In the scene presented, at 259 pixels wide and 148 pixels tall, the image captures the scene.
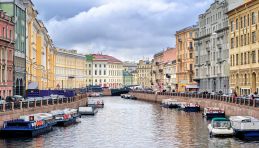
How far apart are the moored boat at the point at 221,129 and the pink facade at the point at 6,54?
110ft

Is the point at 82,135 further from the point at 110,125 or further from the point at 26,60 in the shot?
the point at 26,60

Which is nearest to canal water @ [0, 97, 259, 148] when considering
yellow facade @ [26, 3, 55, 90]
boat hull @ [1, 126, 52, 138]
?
boat hull @ [1, 126, 52, 138]

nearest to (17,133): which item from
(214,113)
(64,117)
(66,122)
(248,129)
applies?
(66,122)

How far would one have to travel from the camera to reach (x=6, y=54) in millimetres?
77938

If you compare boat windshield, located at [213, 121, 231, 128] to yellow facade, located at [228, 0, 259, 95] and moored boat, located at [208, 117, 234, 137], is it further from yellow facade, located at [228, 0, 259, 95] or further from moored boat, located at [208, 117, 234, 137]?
yellow facade, located at [228, 0, 259, 95]

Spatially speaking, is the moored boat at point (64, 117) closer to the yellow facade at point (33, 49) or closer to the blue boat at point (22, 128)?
the blue boat at point (22, 128)

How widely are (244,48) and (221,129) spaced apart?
42426mm

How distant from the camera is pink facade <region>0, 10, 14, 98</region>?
7600cm

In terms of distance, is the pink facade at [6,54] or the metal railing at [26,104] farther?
the pink facade at [6,54]

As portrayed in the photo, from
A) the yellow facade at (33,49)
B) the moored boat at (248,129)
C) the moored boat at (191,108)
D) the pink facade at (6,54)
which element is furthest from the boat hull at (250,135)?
the yellow facade at (33,49)

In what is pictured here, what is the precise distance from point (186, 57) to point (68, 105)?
72.4 m

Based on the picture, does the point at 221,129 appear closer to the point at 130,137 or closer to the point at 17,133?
the point at 130,137

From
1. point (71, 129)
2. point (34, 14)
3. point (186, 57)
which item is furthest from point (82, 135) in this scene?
point (186, 57)

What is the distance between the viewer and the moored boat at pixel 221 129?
173ft
